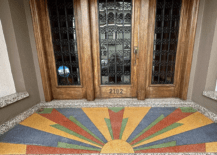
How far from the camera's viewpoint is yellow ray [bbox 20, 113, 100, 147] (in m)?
1.22

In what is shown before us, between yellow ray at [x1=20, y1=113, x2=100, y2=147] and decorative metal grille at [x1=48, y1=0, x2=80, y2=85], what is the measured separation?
2.14 feet

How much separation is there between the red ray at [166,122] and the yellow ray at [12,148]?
42.0 inches

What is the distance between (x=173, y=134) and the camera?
3.91ft

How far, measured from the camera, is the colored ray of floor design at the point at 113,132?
3.44ft

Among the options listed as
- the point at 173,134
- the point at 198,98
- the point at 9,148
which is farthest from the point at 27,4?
the point at 198,98

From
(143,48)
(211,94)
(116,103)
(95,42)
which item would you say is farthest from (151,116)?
(95,42)

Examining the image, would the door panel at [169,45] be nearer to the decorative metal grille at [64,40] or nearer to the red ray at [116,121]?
the red ray at [116,121]

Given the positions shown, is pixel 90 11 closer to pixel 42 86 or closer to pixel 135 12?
pixel 135 12

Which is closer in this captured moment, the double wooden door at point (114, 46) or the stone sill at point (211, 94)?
the stone sill at point (211, 94)

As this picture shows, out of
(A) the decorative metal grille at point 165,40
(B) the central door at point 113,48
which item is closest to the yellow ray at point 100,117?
(B) the central door at point 113,48

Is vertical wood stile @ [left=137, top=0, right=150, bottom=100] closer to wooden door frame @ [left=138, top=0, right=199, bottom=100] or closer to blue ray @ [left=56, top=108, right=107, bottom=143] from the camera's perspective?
wooden door frame @ [left=138, top=0, right=199, bottom=100]

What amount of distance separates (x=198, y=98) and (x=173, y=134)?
2.97 ft

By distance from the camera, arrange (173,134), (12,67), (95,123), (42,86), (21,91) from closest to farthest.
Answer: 1. (173,134)
2. (95,123)
3. (12,67)
4. (21,91)
5. (42,86)

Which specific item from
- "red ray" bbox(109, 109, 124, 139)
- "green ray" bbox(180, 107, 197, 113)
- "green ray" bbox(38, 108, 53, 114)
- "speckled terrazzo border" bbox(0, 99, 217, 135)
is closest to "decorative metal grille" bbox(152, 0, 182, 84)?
"speckled terrazzo border" bbox(0, 99, 217, 135)
